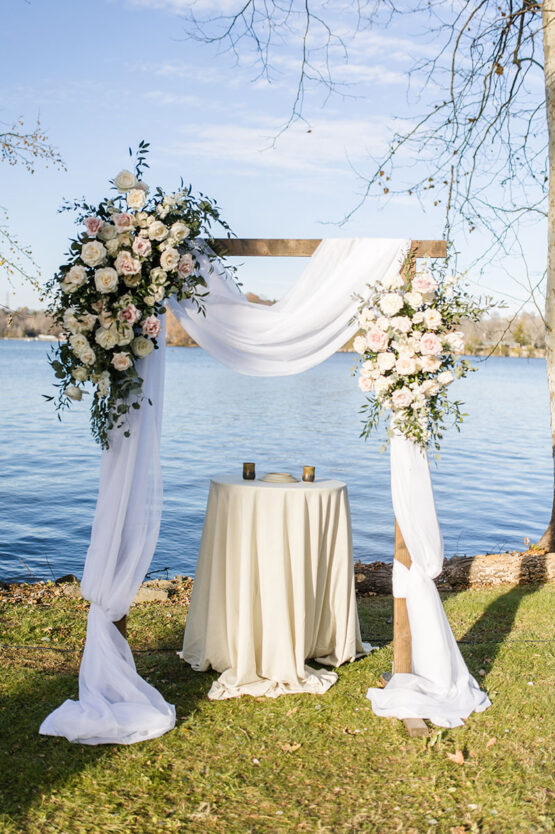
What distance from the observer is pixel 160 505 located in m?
4.36

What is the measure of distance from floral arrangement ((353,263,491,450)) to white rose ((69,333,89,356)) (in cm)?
149

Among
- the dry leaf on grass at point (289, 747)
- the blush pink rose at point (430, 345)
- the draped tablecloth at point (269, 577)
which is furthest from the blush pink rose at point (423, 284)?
the dry leaf on grass at point (289, 747)

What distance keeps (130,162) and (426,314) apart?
1.81 m

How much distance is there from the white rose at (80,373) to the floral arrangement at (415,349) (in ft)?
4.92

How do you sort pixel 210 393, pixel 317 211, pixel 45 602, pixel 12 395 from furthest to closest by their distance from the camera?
pixel 210 393 < pixel 12 395 < pixel 317 211 < pixel 45 602

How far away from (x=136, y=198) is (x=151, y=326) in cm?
69

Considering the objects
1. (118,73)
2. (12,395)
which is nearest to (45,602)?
(118,73)

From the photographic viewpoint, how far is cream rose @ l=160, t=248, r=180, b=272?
4105 millimetres

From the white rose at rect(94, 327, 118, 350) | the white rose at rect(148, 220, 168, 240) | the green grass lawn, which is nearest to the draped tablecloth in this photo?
the green grass lawn

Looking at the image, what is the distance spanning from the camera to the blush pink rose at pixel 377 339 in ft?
13.7

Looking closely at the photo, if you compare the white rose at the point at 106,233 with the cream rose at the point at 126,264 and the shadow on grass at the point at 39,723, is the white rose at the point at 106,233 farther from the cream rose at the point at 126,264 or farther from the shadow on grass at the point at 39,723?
the shadow on grass at the point at 39,723

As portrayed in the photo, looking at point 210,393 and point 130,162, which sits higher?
point 130,162

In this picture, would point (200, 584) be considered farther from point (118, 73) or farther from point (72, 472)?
point (72, 472)

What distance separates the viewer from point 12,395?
3341cm
